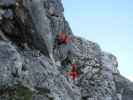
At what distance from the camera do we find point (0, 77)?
81.4ft

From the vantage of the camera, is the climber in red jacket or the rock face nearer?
the rock face

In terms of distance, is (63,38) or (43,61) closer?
(43,61)

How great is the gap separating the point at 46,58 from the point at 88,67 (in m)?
12.9

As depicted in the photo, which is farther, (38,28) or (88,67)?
(88,67)

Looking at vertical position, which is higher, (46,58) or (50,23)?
(50,23)

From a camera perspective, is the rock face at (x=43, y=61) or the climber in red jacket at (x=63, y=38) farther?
the climber in red jacket at (x=63, y=38)

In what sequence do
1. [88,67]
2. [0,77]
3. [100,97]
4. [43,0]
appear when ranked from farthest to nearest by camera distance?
[88,67] → [100,97] → [43,0] → [0,77]

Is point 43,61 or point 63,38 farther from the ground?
point 63,38

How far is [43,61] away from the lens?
96.1ft

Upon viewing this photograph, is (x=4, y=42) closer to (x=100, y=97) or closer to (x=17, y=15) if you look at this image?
(x=17, y=15)

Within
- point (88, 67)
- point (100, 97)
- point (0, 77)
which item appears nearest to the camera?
point (0, 77)

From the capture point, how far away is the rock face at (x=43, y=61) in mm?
25656

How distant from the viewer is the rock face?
25.7 m

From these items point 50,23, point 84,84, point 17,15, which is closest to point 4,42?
point 17,15
